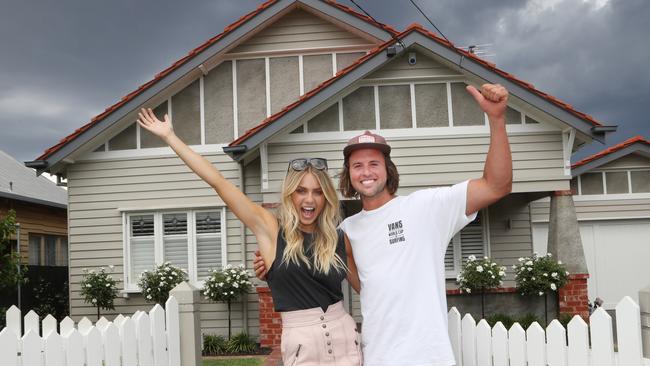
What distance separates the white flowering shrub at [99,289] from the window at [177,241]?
0.34 metres

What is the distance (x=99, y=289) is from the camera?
493 inches

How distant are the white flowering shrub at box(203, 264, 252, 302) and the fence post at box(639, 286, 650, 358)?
29.8 ft

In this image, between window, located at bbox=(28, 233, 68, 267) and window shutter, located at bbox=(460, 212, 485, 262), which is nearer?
window shutter, located at bbox=(460, 212, 485, 262)

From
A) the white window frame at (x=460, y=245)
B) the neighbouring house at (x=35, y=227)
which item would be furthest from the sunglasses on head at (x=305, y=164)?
the neighbouring house at (x=35, y=227)

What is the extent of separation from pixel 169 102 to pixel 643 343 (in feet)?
36.4

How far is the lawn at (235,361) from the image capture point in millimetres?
9812

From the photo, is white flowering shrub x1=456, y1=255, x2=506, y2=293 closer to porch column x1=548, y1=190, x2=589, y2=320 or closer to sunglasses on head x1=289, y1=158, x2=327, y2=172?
porch column x1=548, y1=190, x2=589, y2=320

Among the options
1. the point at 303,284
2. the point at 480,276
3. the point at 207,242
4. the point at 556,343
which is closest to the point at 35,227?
the point at 207,242

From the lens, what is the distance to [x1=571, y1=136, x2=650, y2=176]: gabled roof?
1440 cm

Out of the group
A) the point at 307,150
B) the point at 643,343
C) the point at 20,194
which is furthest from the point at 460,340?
the point at 20,194

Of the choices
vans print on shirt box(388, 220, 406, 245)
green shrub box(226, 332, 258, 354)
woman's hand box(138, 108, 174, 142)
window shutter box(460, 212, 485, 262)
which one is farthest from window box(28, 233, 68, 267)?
vans print on shirt box(388, 220, 406, 245)

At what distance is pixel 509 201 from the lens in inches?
547

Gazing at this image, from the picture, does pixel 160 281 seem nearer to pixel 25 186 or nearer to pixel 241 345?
pixel 241 345

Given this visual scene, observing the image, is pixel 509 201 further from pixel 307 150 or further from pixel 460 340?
pixel 460 340
